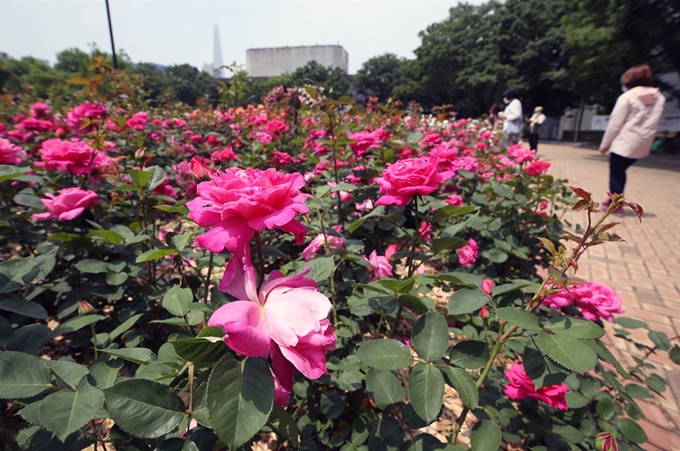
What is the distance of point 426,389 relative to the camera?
62 cm

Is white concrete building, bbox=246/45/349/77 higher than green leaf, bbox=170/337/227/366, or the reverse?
white concrete building, bbox=246/45/349/77

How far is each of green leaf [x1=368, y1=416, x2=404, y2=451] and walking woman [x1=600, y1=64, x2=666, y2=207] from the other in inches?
178

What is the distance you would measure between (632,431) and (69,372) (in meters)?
1.56

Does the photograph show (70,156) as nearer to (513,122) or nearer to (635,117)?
(635,117)

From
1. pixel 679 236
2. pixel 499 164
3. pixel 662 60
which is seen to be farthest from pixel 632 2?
pixel 499 164

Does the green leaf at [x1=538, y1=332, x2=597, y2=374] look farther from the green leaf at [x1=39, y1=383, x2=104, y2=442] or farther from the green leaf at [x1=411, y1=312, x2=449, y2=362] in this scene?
the green leaf at [x1=39, y1=383, x2=104, y2=442]

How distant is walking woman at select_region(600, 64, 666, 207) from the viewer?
4.01 meters

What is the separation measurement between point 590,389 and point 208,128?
14.3ft

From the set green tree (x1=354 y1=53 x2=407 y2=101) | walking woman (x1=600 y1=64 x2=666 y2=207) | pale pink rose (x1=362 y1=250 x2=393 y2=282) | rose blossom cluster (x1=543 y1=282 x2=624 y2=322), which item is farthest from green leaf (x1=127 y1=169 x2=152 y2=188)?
green tree (x1=354 y1=53 x2=407 y2=101)

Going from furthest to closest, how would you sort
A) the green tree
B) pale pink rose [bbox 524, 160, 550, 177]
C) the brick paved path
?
the green tree
pale pink rose [bbox 524, 160, 550, 177]
the brick paved path

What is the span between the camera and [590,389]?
1118mm

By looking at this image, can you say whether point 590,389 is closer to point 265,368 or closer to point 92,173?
point 265,368

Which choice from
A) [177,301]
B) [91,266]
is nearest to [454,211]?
[177,301]

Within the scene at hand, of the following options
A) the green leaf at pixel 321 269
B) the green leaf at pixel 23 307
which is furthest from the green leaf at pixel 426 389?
the green leaf at pixel 23 307
